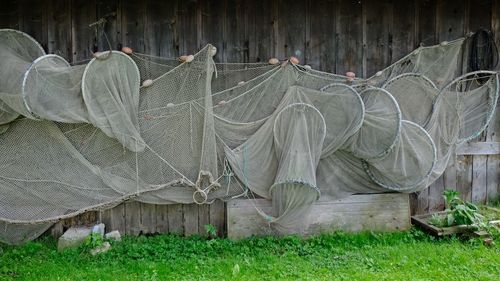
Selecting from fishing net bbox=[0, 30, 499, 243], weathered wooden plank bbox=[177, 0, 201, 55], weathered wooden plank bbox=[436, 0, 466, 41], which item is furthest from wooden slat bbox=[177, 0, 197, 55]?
weathered wooden plank bbox=[436, 0, 466, 41]

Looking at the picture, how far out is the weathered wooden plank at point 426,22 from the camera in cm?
495

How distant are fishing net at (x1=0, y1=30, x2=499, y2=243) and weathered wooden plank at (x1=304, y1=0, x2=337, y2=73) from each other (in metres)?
0.30

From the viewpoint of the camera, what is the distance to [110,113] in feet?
13.5

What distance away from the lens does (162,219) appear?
4.70 meters

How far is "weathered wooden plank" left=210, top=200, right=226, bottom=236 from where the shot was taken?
186 inches

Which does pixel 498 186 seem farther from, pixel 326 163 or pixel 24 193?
pixel 24 193

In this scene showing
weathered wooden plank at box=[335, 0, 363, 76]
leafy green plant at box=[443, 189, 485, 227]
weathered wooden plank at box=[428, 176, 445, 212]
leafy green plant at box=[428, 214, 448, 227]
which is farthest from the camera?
weathered wooden plank at box=[428, 176, 445, 212]

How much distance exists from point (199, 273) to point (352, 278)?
4.55 feet

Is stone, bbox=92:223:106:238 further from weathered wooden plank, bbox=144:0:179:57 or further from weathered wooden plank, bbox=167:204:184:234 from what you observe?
weathered wooden plank, bbox=144:0:179:57

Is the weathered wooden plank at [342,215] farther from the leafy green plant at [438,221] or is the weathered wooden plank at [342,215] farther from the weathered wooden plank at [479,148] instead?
the weathered wooden plank at [479,148]

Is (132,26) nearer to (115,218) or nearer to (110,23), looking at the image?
(110,23)

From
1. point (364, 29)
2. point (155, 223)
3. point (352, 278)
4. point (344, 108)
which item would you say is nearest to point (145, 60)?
point (155, 223)

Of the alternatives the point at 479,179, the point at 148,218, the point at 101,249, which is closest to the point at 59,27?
the point at 148,218

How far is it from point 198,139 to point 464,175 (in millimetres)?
3383
